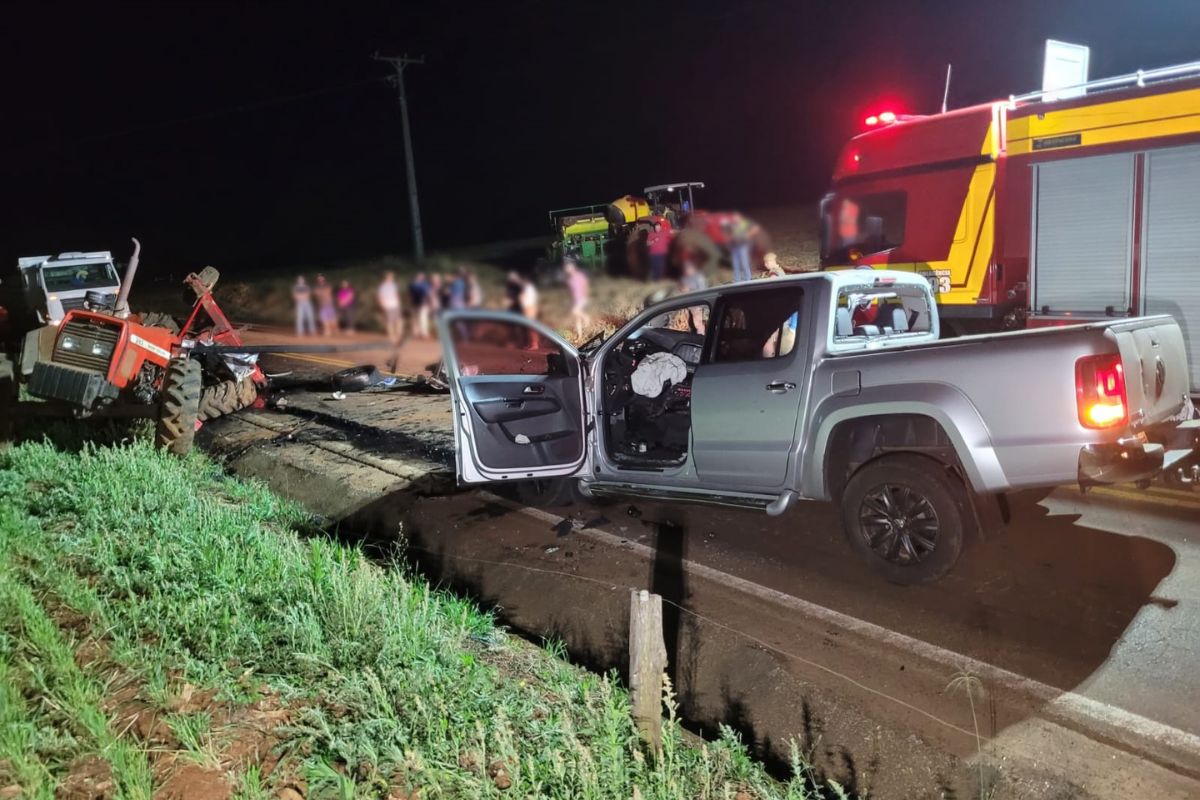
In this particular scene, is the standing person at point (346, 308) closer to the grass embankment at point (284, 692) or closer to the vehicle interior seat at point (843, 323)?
the grass embankment at point (284, 692)

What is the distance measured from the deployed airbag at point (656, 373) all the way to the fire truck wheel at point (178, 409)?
5.14m

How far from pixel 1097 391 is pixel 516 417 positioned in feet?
12.2

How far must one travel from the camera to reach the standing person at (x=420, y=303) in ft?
17.9

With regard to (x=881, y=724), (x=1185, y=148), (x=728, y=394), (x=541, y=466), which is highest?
(x=1185, y=148)

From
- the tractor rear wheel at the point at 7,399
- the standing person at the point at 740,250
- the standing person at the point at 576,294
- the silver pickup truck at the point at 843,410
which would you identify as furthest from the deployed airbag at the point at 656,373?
the tractor rear wheel at the point at 7,399

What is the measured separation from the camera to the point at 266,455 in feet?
30.9

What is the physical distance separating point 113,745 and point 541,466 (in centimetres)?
343

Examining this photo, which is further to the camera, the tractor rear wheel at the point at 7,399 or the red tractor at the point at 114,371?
the tractor rear wheel at the point at 7,399

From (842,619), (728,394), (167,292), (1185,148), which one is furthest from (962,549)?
(167,292)

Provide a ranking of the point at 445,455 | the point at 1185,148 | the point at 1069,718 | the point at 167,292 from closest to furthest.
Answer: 1. the point at 1069,718
2. the point at 1185,148
3. the point at 445,455
4. the point at 167,292

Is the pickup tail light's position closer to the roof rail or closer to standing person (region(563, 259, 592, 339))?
the roof rail

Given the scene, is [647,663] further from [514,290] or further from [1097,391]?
[514,290]

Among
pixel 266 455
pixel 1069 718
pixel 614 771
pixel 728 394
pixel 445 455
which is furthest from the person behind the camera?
pixel 266 455

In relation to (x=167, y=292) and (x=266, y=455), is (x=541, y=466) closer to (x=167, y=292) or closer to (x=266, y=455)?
(x=266, y=455)
